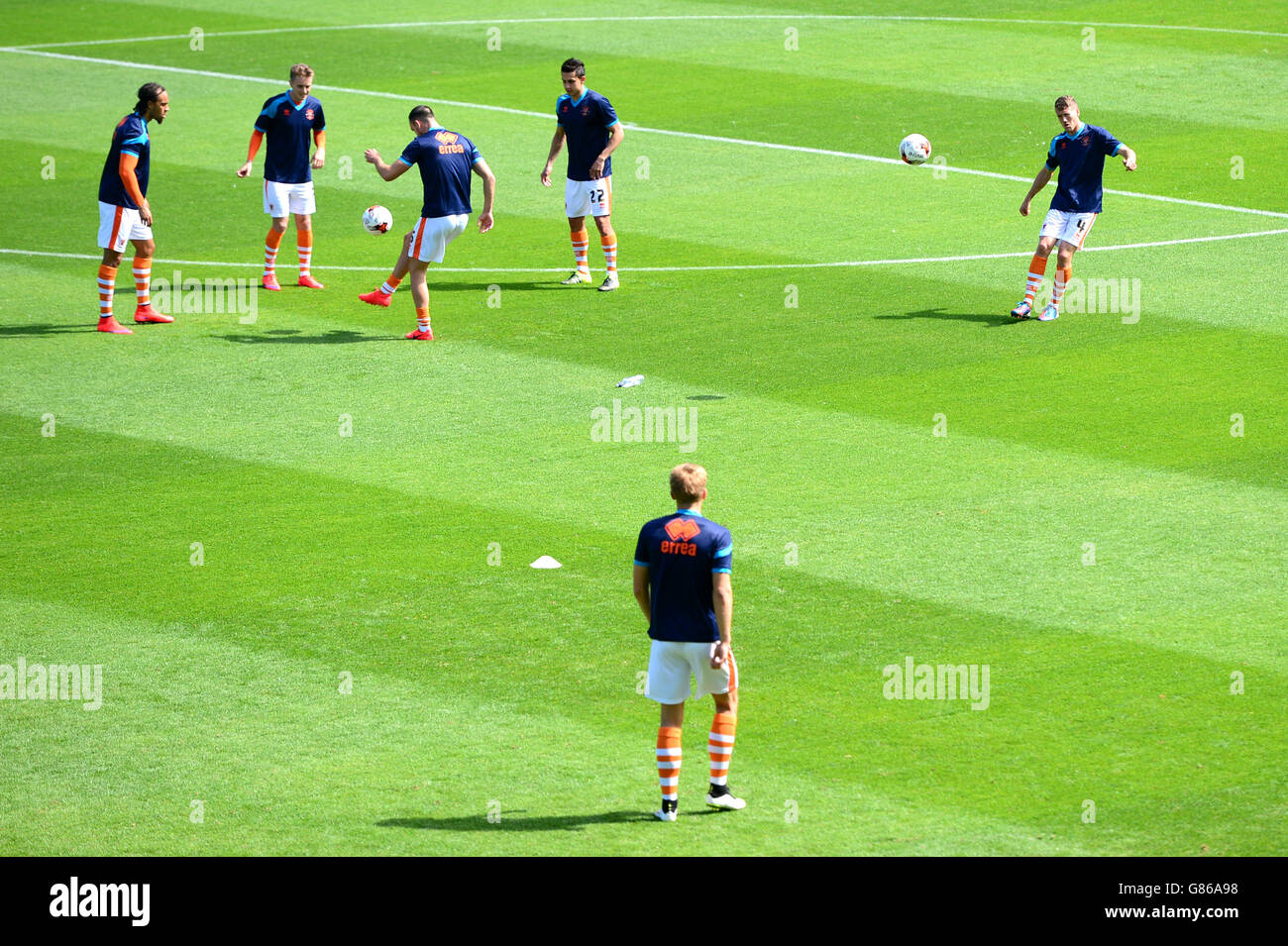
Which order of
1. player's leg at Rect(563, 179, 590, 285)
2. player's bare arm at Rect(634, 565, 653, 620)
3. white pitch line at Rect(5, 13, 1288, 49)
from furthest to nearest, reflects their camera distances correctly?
white pitch line at Rect(5, 13, 1288, 49) → player's leg at Rect(563, 179, 590, 285) → player's bare arm at Rect(634, 565, 653, 620)

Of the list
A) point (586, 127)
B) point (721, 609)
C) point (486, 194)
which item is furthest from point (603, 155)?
point (721, 609)

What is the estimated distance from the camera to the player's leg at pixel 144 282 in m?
20.7

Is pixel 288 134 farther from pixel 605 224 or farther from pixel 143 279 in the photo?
pixel 605 224

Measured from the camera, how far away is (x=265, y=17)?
146 ft

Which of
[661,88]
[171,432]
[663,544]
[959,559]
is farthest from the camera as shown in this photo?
[661,88]

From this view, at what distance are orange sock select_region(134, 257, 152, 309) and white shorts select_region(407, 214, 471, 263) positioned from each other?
3327 millimetres

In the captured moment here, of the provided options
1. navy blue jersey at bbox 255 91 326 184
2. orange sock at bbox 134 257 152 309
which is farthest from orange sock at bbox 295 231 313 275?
orange sock at bbox 134 257 152 309

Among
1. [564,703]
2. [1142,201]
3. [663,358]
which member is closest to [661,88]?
[1142,201]

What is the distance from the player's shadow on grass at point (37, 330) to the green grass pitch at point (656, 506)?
300mm

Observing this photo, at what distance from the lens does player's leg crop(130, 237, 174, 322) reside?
20672 mm

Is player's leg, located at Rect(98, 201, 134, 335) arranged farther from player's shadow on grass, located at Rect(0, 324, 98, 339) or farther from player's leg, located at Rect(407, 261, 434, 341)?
player's leg, located at Rect(407, 261, 434, 341)

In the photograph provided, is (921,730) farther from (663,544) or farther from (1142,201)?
(1142,201)

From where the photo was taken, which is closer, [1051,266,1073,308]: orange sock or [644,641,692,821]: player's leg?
[644,641,692,821]: player's leg

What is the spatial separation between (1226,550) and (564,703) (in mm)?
5597
